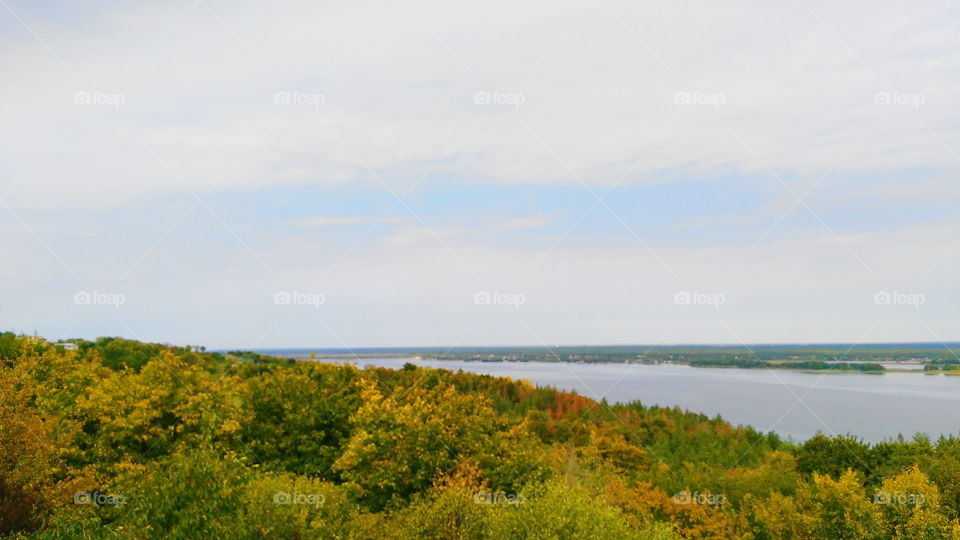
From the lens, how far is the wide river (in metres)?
71.8

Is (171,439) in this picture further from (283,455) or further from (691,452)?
(691,452)

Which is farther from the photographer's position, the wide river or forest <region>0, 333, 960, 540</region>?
the wide river

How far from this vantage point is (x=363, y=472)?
126 feet

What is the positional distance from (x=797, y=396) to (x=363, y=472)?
10203cm

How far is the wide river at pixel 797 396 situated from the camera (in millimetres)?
71750

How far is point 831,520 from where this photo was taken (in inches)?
1266

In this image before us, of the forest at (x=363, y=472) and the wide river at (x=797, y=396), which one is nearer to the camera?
the forest at (x=363, y=472)

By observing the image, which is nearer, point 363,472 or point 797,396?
point 363,472

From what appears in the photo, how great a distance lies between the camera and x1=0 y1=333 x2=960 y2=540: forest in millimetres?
23562

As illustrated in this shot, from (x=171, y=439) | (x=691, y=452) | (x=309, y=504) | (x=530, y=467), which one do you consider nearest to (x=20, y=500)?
(x=309, y=504)

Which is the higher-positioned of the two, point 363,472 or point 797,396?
point 363,472

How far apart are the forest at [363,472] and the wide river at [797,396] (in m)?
12.0

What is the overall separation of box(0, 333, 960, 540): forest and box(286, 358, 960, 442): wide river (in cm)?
1199

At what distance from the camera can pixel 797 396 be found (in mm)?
116625
